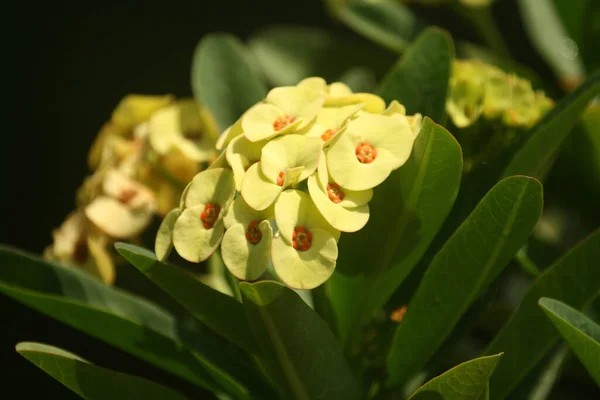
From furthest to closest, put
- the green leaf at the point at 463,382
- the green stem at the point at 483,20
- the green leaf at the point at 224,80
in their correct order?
the green stem at the point at 483,20 → the green leaf at the point at 224,80 → the green leaf at the point at 463,382

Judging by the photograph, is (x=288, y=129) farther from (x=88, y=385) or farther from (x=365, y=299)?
(x=88, y=385)

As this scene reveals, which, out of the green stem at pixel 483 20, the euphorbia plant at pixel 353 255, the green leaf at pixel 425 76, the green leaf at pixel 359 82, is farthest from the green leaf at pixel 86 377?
the green stem at pixel 483 20

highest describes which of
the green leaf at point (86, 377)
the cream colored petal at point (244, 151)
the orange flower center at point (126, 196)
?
the cream colored petal at point (244, 151)

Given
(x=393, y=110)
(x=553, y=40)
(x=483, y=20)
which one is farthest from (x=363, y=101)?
(x=553, y=40)

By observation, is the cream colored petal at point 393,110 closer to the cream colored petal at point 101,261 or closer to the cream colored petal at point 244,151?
the cream colored petal at point 244,151

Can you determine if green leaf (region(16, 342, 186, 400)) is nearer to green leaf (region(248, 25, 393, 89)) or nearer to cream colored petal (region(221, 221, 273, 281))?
cream colored petal (region(221, 221, 273, 281))

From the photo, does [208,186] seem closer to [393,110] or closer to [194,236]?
[194,236]

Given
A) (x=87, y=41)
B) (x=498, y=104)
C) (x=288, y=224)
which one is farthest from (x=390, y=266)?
(x=87, y=41)
